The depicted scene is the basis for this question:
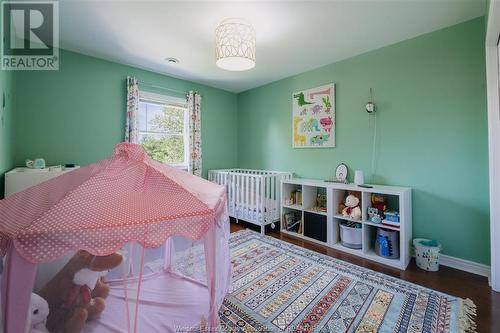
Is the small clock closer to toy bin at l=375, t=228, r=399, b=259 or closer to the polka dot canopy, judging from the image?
toy bin at l=375, t=228, r=399, b=259

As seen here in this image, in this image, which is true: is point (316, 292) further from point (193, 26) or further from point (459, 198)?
point (193, 26)

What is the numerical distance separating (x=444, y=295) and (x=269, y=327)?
1.44m

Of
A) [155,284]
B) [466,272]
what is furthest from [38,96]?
[466,272]

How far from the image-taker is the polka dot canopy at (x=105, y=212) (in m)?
0.75

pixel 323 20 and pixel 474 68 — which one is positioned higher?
pixel 323 20

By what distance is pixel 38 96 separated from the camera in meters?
2.59

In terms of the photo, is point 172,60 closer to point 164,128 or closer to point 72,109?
point 164,128

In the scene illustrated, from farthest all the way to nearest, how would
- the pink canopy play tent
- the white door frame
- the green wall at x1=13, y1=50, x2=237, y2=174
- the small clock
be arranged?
the small clock
the green wall at x1=13, y1=50, x2=237, y2=174
the white door frame
the pink canopy play tent

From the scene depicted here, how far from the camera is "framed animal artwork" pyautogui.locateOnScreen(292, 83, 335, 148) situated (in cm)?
318

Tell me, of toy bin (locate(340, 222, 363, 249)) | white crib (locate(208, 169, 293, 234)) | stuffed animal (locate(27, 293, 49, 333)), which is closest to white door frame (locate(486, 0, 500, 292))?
toy bin (locate(340, 222, 363, 249))

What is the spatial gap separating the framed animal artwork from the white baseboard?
1.74m

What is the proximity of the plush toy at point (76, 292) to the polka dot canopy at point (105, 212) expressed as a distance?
469 mm

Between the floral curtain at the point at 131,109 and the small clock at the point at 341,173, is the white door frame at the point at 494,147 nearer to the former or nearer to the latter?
the small clock at the point at 341,173

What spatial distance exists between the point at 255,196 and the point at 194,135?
4.99 ft
